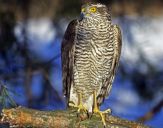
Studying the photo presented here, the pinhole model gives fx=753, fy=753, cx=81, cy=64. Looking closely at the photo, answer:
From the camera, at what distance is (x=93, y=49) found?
559 centimetres

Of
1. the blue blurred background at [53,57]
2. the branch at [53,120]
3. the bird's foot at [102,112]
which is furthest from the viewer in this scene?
the blue blurred background at [53,57]

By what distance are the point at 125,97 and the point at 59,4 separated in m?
3.28

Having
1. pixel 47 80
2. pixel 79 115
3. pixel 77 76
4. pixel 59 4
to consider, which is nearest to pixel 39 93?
pixel 47 80

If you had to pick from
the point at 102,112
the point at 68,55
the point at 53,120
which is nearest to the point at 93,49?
the point at 68,55

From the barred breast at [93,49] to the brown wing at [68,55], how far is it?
0.12ft

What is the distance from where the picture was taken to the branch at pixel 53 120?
405 cm

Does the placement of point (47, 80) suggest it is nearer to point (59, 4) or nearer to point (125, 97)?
point (59, 4)

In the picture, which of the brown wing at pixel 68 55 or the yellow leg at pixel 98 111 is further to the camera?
the brown wing at pixel 68 55

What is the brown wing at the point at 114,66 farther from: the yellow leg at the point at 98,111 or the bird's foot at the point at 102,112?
the bird's foot at the point at 102,112

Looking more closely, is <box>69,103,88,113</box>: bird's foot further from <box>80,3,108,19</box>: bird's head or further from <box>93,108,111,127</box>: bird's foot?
<box>80,3,108,19</box>: bird's head

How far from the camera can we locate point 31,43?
265 inches

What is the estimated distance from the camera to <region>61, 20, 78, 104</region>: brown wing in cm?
556

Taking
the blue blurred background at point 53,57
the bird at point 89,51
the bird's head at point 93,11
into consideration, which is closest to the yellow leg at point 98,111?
the bird at point 89,51

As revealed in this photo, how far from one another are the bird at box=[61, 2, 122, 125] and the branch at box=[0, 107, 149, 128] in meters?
0.77
